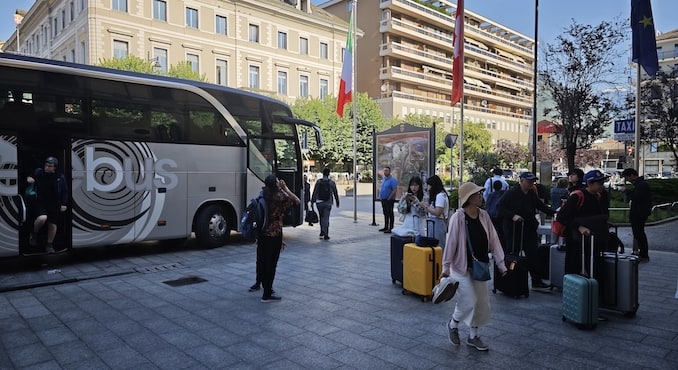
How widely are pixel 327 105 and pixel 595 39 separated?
2935 cm

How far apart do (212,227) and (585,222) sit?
834cm

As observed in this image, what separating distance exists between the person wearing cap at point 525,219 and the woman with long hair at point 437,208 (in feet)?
2.93

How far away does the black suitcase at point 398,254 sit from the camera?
7.45 metres

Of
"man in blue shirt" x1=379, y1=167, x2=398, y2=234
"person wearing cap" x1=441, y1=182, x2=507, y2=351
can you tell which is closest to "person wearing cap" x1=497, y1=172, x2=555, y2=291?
"person wearing cap" x1=441, y1=182, x2=507, y2=351

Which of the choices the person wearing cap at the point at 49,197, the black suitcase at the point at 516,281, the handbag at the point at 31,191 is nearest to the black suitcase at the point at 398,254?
the black suitcase at the point at 516,281

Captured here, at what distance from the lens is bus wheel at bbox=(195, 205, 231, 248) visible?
11.4 m

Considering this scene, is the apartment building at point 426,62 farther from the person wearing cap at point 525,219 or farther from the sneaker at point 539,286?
the sneaker at point 539,286

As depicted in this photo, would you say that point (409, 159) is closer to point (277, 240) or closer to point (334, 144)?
point (277, 240)

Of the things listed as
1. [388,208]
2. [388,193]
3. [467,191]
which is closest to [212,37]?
[388,193]

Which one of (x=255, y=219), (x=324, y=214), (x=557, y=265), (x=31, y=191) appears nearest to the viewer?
(x=255, y=219)

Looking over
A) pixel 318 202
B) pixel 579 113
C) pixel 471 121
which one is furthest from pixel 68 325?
pixel 471 121

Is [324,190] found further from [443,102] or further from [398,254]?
[443,102]

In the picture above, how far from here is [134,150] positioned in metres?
10.2

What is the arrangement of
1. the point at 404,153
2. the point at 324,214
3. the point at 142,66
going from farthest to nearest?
the point at 142,66 → the point at 404,153 → the point at 324,214
